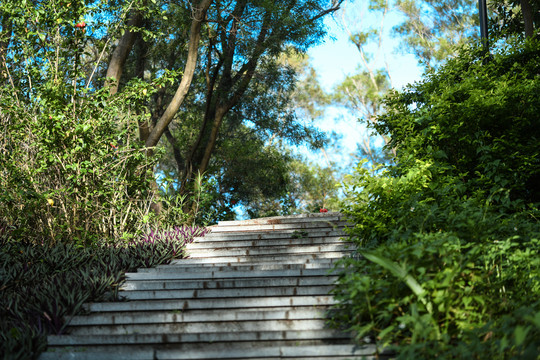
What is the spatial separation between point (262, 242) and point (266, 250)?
1.46ft

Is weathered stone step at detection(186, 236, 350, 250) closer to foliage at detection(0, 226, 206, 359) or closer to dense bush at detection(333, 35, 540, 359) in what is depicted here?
foliage at detection(0, 226, 206, 359)

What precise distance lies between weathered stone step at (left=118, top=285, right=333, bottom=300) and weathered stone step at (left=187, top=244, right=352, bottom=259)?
168 centimetres

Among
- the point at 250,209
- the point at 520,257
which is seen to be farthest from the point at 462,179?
the point at 250,209

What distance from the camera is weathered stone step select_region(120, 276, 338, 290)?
543 cm

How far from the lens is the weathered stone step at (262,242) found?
736cm

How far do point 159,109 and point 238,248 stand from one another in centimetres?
849

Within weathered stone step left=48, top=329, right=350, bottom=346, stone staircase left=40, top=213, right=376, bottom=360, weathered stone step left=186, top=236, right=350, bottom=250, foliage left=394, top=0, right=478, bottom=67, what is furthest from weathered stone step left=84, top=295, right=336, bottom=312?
foliage left=394, top=0, right=478, bottom=67

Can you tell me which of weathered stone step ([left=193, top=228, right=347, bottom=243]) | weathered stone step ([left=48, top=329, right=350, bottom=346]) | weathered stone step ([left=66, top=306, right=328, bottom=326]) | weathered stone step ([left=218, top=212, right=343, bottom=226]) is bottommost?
weathered stone step ([left=48, top=329, right=350, bottom=346])

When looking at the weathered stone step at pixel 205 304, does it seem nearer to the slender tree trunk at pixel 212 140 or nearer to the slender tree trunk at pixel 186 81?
the slender tree trunk at pixel 186 81

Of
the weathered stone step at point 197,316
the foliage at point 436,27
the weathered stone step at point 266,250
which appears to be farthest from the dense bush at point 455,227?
the foliage at point 436,27

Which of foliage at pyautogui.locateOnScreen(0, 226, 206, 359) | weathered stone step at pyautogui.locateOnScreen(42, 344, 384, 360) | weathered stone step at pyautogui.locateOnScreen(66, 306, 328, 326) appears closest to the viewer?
weathered stone step at pyautogui.locateOnScreen(42, 344, 384, 360)

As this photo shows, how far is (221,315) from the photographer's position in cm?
467

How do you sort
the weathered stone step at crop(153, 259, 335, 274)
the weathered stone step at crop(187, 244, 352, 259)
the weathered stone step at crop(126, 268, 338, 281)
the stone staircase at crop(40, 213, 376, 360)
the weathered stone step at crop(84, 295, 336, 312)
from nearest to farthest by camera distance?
the stone staircase at crop(40, 213, 376, 360) → the weathered stone step at crop(84, 295, 336, 312) → the weathered stone step at crop(126, 268, 338, 281) → the weathered stone step at crop(153, 259, 335, 274) → the weathered stone step at crop(187, 244, 352, 259)

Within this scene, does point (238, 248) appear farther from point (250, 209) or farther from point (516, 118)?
point (250, 209)
